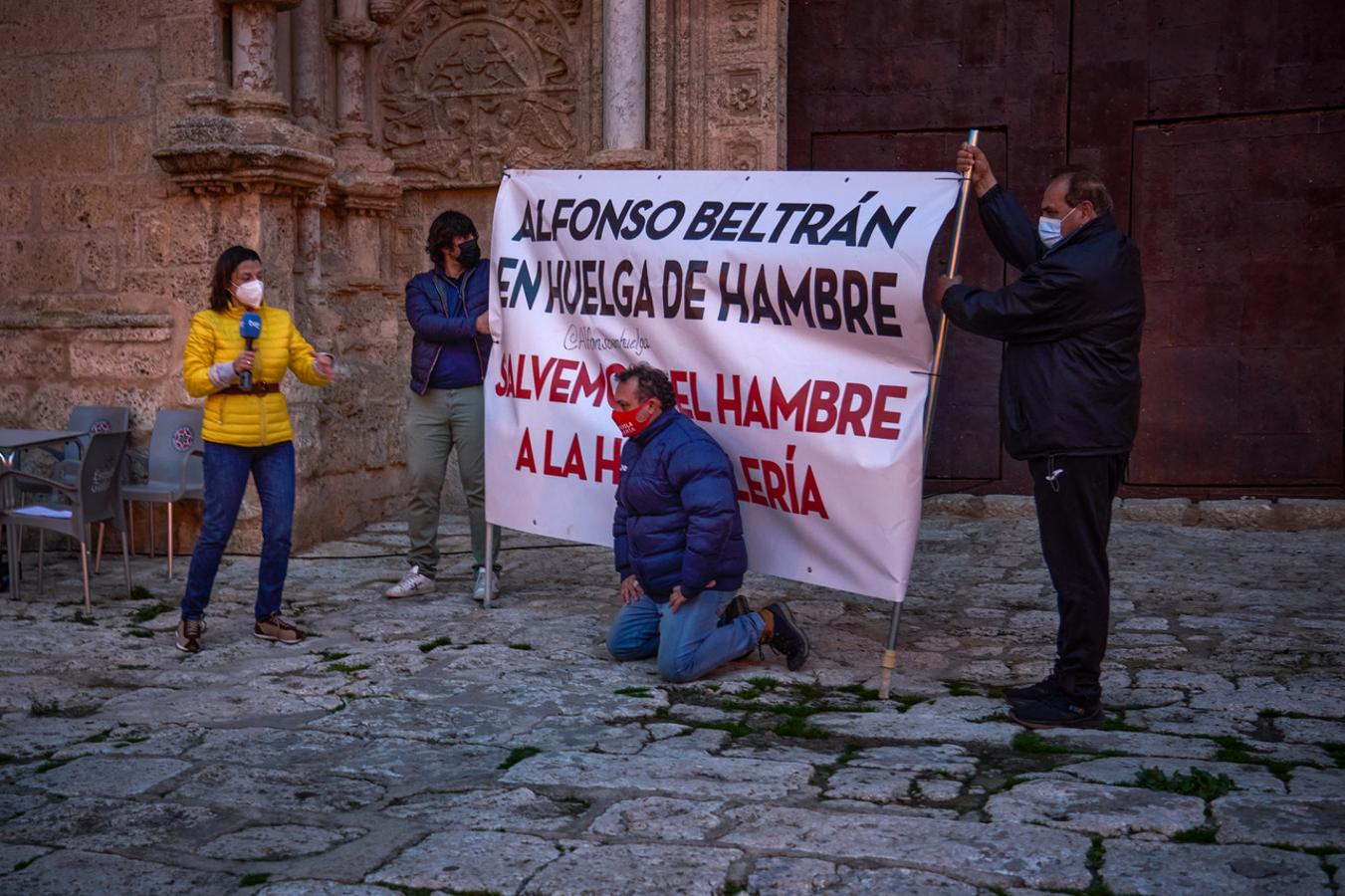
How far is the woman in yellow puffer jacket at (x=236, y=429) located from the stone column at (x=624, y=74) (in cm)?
366

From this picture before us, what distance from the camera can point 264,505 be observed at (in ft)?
20.6

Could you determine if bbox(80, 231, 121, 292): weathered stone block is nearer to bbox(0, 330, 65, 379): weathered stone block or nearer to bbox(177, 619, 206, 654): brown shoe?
bbox(0, 330, 65, 379): weathered stone block

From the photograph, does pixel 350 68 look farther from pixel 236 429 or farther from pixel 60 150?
pixel 236 429

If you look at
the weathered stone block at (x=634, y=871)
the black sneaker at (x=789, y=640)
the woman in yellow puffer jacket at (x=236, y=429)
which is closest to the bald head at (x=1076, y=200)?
the black sneaker at (x=789, y=640)

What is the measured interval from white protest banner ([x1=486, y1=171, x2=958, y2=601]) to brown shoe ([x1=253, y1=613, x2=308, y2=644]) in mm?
1023

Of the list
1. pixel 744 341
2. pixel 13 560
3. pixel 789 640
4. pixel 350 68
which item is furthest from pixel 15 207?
pixel 789 640

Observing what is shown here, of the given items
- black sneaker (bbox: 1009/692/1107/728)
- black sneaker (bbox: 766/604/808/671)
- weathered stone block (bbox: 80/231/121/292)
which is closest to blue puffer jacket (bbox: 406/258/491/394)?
black sneaker (bbox: 766/604/808/671)

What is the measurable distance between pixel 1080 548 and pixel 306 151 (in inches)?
208

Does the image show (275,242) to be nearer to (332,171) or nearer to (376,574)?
(332,171)

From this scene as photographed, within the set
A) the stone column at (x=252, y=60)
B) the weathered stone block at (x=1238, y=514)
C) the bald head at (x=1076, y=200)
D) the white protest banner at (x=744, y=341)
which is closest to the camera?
the bald head at (x=1076, y=200)

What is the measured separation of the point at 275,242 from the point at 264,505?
2.70 metres

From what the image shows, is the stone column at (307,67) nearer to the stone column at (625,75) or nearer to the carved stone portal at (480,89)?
the carved stone portal at (480,89)

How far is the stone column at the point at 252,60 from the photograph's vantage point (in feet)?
27.5

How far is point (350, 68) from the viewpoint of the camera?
9750 millimetres
